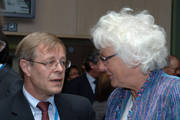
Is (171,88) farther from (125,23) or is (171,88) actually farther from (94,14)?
(94,14)

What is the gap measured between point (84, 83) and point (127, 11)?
2.71 metres

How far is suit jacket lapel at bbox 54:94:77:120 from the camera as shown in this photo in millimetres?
2345

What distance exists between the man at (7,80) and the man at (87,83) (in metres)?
2.30

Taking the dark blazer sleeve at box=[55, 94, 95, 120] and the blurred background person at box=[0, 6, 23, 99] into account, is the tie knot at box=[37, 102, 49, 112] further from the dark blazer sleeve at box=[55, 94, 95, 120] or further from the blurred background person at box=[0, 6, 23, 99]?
the blurred background person at box=[0, 6, 23, 99]

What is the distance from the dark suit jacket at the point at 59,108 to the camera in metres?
2.19

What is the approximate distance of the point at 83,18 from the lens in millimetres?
7289

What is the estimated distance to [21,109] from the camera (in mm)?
2219

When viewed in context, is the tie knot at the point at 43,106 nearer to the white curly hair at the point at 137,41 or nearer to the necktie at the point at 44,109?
the necktie at the point at 44,109

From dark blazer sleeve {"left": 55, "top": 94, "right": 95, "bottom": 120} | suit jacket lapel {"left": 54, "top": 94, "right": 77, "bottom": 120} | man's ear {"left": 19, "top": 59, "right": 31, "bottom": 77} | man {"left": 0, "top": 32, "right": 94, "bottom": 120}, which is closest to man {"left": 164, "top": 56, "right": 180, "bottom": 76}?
dark blazer sleeve {"left": 55, "top": 94, "right": 95, "bottom": 120}

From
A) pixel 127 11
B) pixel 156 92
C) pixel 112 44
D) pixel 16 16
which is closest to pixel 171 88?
pixel 156 92

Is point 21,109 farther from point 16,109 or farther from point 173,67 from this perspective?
point 173,67

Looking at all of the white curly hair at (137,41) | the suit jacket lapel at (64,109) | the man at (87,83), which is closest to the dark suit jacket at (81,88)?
the man at (87,83)

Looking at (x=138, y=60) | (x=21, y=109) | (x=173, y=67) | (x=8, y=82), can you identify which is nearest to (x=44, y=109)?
(x=21, y=109)

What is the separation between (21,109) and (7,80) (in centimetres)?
36
